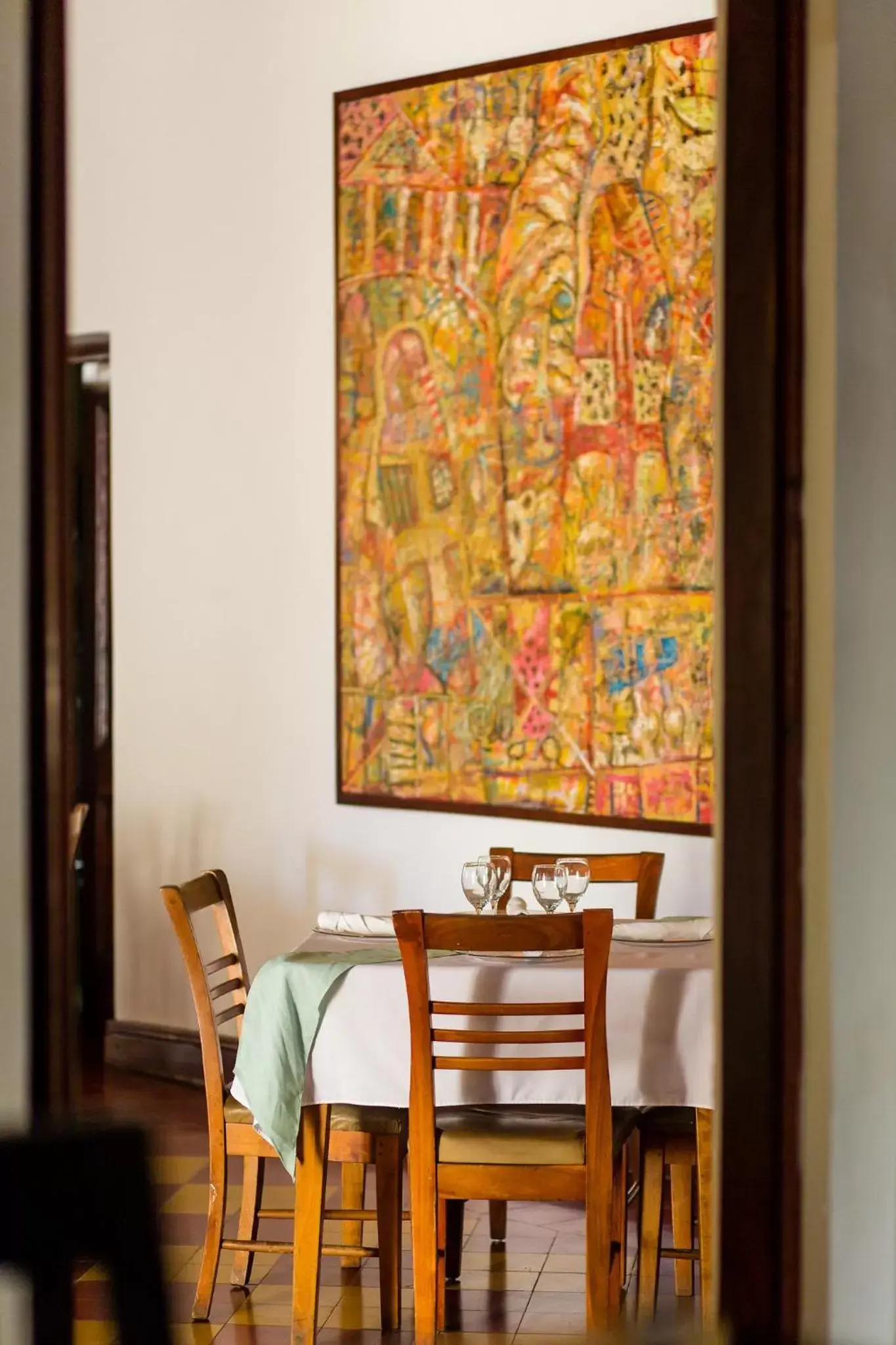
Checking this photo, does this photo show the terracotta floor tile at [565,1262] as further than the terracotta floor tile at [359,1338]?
Yes

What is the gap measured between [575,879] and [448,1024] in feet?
1.53

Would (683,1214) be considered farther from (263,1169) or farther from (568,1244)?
(263,1169)

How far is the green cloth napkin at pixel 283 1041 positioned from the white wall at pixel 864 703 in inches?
70.3

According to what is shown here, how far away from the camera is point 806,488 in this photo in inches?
71.6

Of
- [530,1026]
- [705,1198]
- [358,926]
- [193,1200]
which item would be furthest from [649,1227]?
[193,1200]

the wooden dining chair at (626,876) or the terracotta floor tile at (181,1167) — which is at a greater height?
the wooden dining chair at (626,876)

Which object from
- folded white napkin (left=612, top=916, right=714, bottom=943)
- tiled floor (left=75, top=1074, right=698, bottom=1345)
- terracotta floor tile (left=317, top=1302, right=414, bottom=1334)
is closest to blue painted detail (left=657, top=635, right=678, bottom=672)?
folded white napkin (left=612, top=916, right=714, bottom=943)

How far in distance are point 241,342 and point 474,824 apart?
1.85 meters

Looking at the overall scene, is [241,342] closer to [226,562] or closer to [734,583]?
[226,562]

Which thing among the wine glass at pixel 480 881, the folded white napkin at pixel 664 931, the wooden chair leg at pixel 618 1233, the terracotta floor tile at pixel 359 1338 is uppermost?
the wine glass at pixel 480 881

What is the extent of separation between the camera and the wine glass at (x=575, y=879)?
12.4 feet

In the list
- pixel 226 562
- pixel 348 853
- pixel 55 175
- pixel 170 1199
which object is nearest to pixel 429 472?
pixel 226 562

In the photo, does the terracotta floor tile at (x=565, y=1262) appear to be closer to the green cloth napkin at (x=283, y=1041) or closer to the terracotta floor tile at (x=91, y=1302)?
the green cloth napkin at (x=283, y=1041)

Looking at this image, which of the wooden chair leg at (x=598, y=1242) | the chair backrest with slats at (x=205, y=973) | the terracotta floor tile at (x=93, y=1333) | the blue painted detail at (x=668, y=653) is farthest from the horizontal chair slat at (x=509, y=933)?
the blue painted detail at (x=668, y=653)
